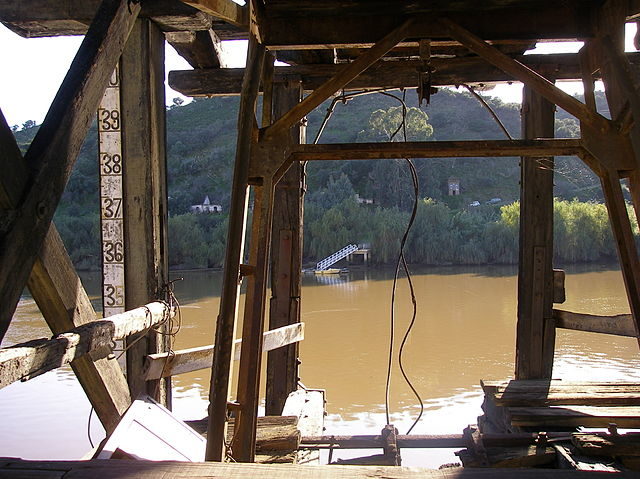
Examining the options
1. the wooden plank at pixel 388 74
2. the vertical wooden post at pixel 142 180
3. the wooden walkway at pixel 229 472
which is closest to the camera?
the wooden walkway at pixel 229 472

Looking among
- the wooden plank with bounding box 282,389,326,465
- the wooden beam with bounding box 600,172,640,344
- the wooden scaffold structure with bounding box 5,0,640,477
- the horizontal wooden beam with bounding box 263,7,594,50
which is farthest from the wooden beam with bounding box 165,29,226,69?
the wooden beam with bounding box 600,172,640,344

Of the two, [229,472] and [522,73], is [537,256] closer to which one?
[522,73]

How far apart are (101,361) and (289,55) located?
10.3 ft

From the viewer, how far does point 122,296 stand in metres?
3.94

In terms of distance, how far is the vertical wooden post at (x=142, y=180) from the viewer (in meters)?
3.86

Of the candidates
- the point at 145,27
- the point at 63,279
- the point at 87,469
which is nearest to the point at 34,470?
Result: the point at 87,469

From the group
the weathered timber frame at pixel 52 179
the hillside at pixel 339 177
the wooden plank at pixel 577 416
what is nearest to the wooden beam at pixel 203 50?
the weathered timber frame at pixel 52 179

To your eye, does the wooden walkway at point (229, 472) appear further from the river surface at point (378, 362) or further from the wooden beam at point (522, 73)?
the river surface at point (378, 362)

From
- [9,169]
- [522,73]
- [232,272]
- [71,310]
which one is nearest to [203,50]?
[71,310]

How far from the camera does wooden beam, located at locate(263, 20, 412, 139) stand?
2.82m

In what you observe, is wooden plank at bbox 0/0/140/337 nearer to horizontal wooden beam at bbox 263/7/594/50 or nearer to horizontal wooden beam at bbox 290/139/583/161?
horizontal wooden beam at bbox 290/139/583/161

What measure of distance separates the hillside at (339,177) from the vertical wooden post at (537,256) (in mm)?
31388

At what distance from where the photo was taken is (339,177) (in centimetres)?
4881

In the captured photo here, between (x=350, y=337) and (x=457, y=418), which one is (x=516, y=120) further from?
(x=457, y=418)
